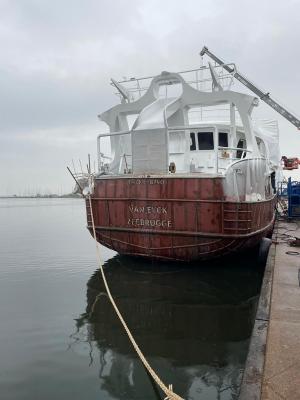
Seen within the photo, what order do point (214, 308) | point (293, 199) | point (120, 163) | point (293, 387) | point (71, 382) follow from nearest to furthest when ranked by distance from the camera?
point (293, 387), point (71, 382), point (214, 308), point (120, 163), point (293, 199)

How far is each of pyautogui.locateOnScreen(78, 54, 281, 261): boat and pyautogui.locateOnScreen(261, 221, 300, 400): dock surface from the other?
226 cm

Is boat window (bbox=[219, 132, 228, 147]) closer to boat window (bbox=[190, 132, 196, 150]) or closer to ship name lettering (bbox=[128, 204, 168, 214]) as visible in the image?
boat window (bbox=[190, 132, 196, 150])

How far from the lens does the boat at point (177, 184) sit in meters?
10.3

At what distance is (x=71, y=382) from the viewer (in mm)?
5164

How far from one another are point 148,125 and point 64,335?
643 centimetres

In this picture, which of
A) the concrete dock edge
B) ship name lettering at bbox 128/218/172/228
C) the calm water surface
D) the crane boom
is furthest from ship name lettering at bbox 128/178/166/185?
the crane boom

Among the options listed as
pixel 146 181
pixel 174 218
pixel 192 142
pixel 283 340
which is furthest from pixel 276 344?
pixel 192 142

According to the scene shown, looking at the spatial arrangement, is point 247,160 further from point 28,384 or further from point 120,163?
point 28,384

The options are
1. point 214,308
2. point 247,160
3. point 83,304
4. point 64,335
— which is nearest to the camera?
point 64,335

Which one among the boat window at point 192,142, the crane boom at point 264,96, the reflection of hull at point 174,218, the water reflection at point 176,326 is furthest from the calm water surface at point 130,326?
the crane boom at point 264,96

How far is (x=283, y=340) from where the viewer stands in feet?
15.3

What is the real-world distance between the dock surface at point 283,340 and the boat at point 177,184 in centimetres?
226

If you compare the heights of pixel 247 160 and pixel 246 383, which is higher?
Answer: pixel 247 160

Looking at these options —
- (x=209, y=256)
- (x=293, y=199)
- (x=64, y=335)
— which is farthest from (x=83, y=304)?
(x=293, y=199)
